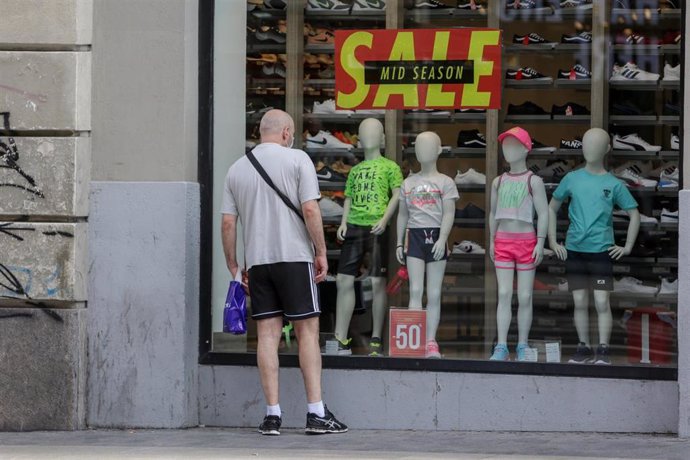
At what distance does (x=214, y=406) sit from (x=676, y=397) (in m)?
3.11

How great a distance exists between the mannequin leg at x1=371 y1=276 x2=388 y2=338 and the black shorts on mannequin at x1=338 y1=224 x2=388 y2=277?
5cm

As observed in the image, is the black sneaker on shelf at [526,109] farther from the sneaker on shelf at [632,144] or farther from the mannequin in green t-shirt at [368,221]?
the mannequin in green t-shirt at [368,221]

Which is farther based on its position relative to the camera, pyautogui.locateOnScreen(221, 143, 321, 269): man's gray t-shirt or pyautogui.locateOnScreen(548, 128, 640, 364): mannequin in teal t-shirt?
pyautogui.locateOnScreen(548, 128, 640, 364): mannequin in teal t-shirt

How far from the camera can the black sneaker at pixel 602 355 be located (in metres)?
9.34

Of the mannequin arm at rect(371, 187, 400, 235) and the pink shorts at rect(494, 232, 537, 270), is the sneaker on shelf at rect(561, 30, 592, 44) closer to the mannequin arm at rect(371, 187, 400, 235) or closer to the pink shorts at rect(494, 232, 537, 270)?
the pink shorts at rect(494, 232, 537, 270)

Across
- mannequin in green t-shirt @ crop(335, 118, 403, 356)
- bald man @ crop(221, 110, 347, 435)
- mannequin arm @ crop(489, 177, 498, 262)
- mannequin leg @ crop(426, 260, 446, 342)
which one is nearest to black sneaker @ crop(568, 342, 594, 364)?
mannequin arm @ crop(489, 177, 498, 262)

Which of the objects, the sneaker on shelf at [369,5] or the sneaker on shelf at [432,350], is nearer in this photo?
the sneaker on shelf at [432,350]

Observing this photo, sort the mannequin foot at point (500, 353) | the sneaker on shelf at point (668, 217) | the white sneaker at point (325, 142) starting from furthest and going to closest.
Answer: the white sneaker at point (325, 142), the mannequin foot at point (500, 353), the sneaker on shelf at point (668, 217)

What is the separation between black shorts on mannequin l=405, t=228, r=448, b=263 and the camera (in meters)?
9.84

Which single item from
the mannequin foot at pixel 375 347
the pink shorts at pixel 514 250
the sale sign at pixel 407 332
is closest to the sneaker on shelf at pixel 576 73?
the pink shorts at pixel 514 250

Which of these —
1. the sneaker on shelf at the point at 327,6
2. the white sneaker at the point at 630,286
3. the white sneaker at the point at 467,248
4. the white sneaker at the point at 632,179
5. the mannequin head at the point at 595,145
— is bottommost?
the white sneaker at the point at 630,286

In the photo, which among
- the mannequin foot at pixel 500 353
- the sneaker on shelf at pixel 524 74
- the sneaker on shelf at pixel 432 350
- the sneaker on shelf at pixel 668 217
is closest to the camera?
the sneaker on shelf at pixel 668 217

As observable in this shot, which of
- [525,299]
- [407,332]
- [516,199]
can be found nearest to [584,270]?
[525,299]

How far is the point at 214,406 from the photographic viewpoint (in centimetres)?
964
